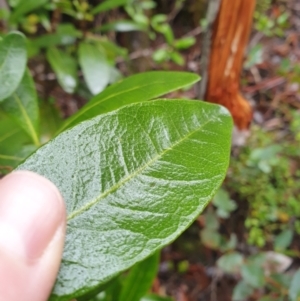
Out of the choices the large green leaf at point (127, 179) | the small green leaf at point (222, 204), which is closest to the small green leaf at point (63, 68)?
the small green leaf at point (222, 204)

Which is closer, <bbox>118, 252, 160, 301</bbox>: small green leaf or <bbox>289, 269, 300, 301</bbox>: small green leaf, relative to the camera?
<bbox>118, 252, 160, 301</bbox>: small green leaf

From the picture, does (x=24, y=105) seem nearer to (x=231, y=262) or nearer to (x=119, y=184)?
(x=119, y=184)

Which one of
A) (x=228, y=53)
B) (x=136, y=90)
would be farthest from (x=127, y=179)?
(x=228, y=53)

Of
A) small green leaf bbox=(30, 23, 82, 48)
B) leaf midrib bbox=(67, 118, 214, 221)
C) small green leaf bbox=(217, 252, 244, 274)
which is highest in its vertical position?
leaf midrib bbox=(67, 118, 214, 221)

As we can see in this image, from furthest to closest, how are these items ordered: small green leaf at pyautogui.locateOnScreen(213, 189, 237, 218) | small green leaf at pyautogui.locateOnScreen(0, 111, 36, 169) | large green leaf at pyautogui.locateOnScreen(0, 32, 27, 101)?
small green leaf at pyautogui.locateOnScreen(213, 189, 237, 218), small green leaf at pyautogui.locateOnScreen(0, 111, 36, 169), large green leaf at pyautogui.locateOnScreen(0, 32, 27, 101)

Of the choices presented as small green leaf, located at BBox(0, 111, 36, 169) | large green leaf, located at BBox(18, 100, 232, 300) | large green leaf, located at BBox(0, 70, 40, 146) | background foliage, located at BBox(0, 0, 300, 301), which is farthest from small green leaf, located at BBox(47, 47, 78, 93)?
large green leaf, located at BBox(18, 100, 232, 300)

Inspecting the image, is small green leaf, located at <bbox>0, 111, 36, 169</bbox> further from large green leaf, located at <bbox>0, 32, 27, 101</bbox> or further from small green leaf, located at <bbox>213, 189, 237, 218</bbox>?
small green leaf, located at <bbox>213, 189, 237, 218</bbox>

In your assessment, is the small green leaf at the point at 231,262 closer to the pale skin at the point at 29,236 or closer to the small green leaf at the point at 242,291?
the small green leaf at the point at 242,291

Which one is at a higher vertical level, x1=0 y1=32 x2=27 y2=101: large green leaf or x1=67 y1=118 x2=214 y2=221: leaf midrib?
x1=0 y1=32 x2=27 y2=101: large green leaf
